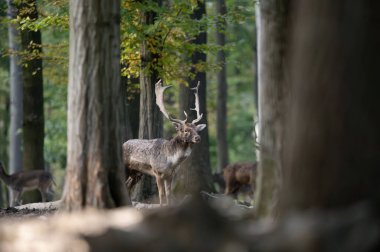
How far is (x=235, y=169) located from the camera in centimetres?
2555

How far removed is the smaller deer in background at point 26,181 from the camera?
2241 centimetres

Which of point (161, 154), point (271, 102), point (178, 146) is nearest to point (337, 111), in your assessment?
point (271, 102)

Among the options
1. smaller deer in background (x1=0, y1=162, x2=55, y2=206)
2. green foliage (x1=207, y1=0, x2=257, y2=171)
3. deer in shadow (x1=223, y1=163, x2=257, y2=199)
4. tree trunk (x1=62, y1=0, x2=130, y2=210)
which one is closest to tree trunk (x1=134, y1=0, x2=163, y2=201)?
smaller deer in background (x1=0, y1=162, x2=55, y2=206)

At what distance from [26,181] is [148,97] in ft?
23.4

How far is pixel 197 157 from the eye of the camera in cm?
2230

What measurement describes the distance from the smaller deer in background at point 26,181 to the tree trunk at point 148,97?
5690 mm

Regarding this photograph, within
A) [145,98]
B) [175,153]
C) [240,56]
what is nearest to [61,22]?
[145,98]

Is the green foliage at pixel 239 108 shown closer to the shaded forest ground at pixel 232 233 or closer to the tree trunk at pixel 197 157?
the tree trunk at pixel 197 157

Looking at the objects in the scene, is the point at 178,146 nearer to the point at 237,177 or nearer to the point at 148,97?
the point at 148,97

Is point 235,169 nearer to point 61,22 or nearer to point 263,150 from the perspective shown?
point 61,22

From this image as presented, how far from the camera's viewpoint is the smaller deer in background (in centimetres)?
2241

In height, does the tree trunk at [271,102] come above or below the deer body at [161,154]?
above

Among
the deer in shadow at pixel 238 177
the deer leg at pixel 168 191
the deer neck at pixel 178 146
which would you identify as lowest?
the deer in shadow at pixel 238 177

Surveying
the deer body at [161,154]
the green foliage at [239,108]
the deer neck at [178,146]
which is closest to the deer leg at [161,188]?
the deer body at [161,154]
